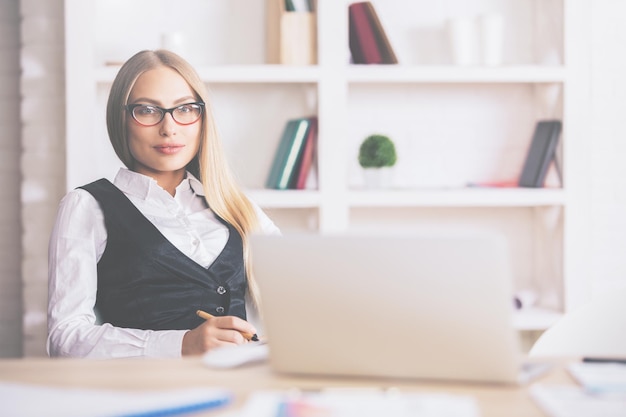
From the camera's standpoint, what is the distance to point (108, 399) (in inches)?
41.9

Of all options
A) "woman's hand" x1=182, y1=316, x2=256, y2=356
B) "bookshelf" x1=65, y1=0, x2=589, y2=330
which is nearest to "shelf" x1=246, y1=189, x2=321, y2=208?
"bookshelf" x1=65, y1=0, x2=589, y2=330

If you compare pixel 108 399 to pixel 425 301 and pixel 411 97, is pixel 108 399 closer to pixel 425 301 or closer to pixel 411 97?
pixel 425 301

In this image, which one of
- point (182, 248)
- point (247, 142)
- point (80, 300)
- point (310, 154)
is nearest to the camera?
point (80, 300)

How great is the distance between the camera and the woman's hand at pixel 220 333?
1.61 m

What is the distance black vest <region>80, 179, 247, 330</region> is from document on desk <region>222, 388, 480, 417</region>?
0.94 m

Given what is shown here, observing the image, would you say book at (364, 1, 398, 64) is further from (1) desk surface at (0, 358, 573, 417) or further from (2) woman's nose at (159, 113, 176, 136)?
(1) desk surface at (0, 358, 573, 417)

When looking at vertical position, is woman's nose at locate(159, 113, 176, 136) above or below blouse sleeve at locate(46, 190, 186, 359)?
above

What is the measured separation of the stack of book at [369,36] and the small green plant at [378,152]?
0.95 ft

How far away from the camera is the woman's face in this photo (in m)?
2.11

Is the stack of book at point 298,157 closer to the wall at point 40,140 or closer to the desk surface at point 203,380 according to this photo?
the wall at point 40,140

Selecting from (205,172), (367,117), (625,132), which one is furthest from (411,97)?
(205,172)

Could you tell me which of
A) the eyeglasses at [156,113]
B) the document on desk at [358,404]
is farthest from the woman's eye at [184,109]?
the document on desk at [358,404]

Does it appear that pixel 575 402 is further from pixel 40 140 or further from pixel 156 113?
pixel 40 140

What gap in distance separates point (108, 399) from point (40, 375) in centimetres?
23
